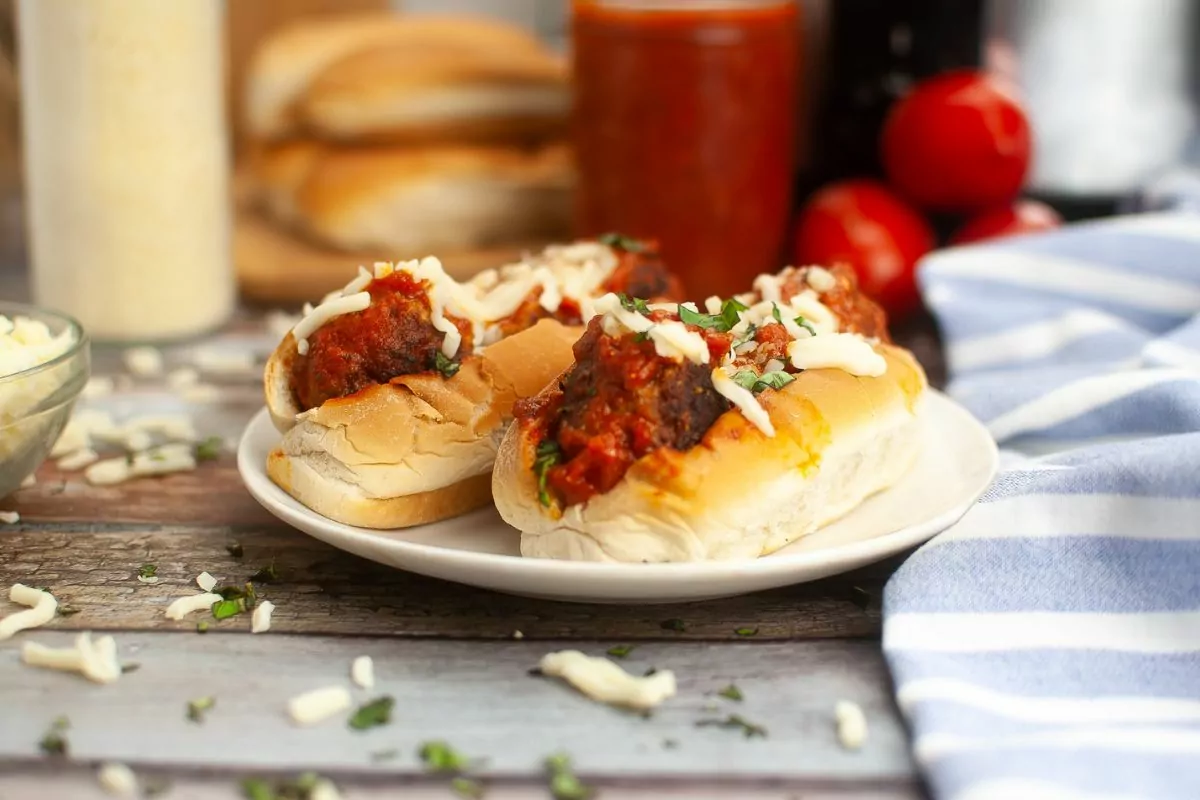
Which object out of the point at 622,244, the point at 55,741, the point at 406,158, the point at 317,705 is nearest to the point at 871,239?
the point at 622,244

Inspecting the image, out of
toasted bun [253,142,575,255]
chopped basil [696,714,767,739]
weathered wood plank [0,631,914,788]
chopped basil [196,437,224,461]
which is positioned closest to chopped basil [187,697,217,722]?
weathered wood plank [0,631,914,788]

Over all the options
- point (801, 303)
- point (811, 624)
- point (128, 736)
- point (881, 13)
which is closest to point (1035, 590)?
point (811, 624)

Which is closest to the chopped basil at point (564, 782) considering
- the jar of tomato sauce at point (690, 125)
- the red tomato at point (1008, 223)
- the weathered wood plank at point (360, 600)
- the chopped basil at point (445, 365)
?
the weathered wood plank at point (360, 600)

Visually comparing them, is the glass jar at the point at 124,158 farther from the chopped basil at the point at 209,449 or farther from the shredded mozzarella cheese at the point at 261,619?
the shredded mozzarella cheese at the point at 261,619

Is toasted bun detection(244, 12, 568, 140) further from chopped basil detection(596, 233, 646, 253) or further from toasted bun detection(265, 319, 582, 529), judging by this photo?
toasted bun detection(265, 319, 582, 529)

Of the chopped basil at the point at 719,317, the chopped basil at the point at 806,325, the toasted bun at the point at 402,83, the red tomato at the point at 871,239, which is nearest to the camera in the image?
the chopped basil at the point at 719,317

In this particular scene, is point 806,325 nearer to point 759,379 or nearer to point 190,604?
point 759,379

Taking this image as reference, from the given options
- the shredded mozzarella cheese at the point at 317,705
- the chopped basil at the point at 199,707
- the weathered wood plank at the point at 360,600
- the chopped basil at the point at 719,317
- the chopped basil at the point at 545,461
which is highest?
the chopped basil at the point at 719,317

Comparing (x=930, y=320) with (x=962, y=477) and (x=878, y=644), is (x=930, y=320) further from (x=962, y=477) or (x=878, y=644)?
(x=878, y=644)
